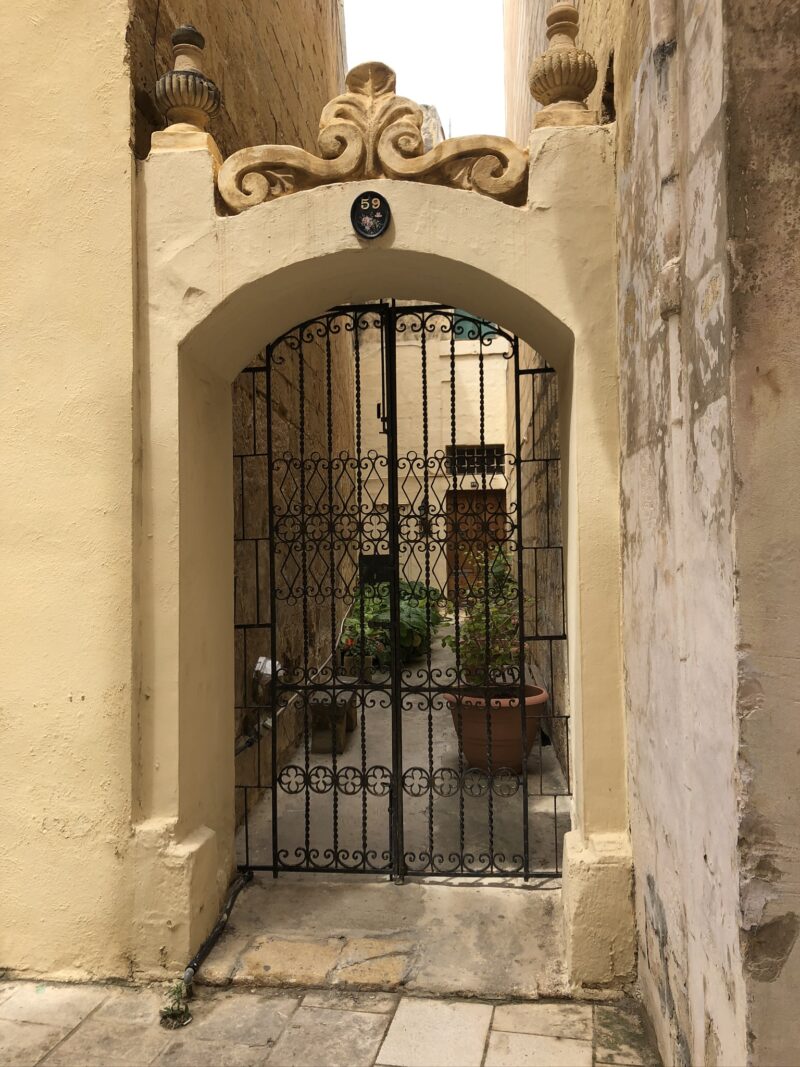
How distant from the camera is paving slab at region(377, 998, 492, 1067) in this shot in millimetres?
2516

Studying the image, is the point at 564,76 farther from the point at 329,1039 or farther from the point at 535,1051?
the point at 329,1039

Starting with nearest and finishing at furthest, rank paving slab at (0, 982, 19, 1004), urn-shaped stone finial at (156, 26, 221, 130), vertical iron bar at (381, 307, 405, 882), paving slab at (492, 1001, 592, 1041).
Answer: paving slab at (492, 1001, 592, 1041), paving slab at (0, 982, 19, 1004), urn-shaped stone finial at (156, 26, 221, 130), vertical iron bar at (381, 307, 405, 882)

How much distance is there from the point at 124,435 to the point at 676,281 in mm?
2183

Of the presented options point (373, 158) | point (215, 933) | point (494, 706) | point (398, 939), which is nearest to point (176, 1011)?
point (215, 933)

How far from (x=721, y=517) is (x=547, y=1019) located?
6.70 ft

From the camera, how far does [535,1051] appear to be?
253cm

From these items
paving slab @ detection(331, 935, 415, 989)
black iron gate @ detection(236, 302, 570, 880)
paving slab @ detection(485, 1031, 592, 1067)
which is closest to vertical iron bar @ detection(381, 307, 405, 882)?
black iron gate @ detection(236, 302, 570, 880)

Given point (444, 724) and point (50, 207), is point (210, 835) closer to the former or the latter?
point (50, 207)

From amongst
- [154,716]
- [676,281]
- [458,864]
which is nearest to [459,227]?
[676,281]

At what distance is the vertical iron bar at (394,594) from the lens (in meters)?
3.65

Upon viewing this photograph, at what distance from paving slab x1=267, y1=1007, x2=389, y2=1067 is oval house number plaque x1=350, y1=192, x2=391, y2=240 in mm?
3051

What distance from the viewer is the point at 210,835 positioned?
10.6 ft

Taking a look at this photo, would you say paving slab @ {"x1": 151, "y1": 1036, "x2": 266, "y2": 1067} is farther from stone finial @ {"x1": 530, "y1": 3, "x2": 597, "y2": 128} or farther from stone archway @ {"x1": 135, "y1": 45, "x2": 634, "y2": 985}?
stone finial @ {"x1": 530, "y1": 3, "x2": 597, "y2": 128}

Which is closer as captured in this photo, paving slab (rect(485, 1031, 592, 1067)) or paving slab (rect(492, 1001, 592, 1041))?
paving slab (rect(485, 1031, 592, 1067))
